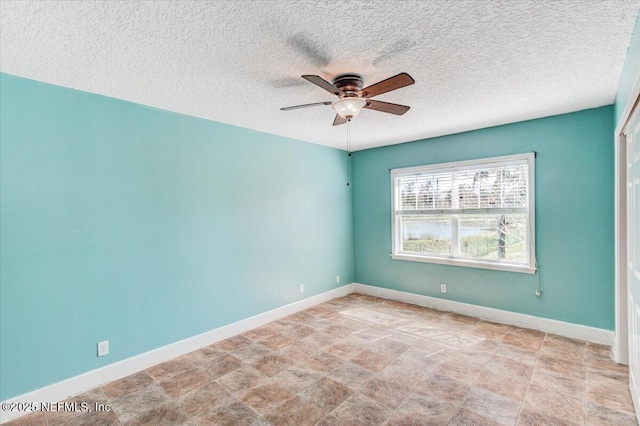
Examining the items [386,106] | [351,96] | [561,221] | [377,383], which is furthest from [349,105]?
[561,221]

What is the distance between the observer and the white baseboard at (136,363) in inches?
95.0

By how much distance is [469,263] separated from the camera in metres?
4.22

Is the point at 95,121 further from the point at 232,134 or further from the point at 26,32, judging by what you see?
the point at 232,134

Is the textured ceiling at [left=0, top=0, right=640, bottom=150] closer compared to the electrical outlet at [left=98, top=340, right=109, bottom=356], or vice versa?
the textured ceiling at [left=0, top=0, right=640, bottom=150]

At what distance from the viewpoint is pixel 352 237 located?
5.59m

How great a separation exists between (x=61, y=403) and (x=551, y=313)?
4.96 metres

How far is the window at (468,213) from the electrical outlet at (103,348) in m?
3.88

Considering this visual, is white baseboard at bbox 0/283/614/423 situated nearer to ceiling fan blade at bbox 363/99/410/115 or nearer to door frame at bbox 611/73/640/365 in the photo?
door frame at bbox 611/73/640/365

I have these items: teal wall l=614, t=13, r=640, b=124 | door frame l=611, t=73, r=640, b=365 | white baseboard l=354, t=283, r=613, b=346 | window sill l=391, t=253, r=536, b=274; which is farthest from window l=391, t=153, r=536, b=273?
teal wall l=614, t=13, r=640, b=124

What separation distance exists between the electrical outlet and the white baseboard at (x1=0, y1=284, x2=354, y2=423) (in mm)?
125

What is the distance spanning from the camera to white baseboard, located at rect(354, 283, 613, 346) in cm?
335

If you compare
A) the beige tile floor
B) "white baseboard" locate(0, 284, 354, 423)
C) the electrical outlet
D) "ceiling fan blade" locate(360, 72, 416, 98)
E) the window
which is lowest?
the beige tile floor

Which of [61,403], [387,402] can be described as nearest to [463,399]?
[387,402]

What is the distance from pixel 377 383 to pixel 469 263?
7.72ft
